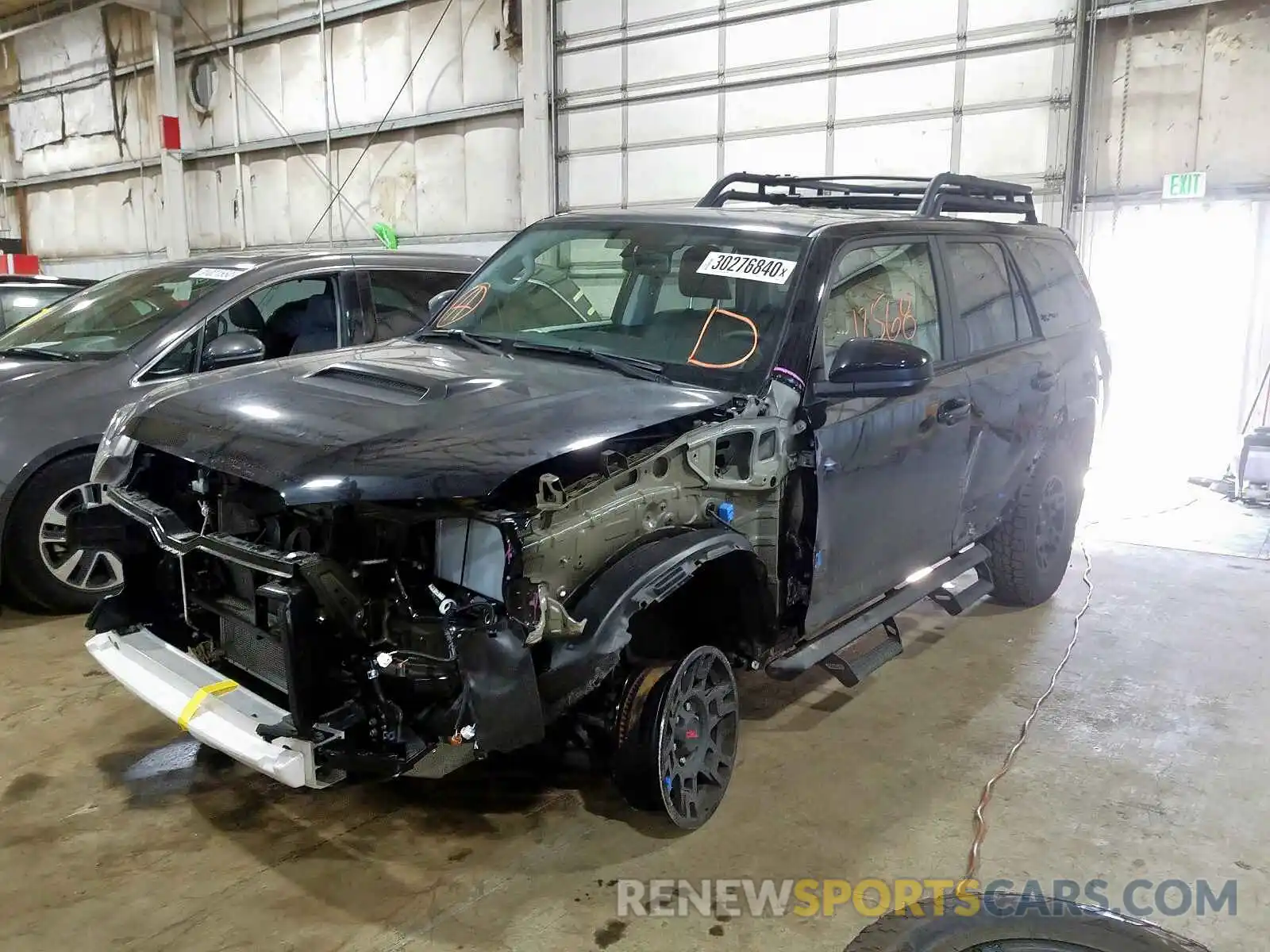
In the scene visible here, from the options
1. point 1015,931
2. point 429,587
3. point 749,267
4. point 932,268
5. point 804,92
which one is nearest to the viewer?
point 1015,931

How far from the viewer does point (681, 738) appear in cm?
281

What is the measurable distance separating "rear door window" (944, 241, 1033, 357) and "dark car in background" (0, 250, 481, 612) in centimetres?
288

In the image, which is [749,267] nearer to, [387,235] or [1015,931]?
[1015,931]

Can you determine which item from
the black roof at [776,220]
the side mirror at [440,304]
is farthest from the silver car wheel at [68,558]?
the black roof at [776,220]

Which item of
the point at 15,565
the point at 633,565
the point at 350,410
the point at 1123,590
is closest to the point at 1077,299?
the point at 1123,590

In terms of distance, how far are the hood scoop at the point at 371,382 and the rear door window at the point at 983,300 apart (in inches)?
84.2

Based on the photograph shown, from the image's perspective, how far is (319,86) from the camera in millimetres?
12836

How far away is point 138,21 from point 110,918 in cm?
1612

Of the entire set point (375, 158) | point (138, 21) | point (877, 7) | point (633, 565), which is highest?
point (138, 21)

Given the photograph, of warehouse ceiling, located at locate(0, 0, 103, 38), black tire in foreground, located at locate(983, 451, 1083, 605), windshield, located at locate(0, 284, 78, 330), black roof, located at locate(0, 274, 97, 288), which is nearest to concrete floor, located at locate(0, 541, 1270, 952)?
black tire in foreground, located at locate(983, 451, 1083, 605)

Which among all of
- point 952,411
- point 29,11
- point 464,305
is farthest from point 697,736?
point 29,11

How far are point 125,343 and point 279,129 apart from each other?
33.2 feet

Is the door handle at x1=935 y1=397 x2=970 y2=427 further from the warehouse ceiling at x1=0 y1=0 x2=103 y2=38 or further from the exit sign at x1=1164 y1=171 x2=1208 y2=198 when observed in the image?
the warehouse ceiling at x1=0 y1=0 x2=103 y2=38

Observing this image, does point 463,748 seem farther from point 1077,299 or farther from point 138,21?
point 138,21
